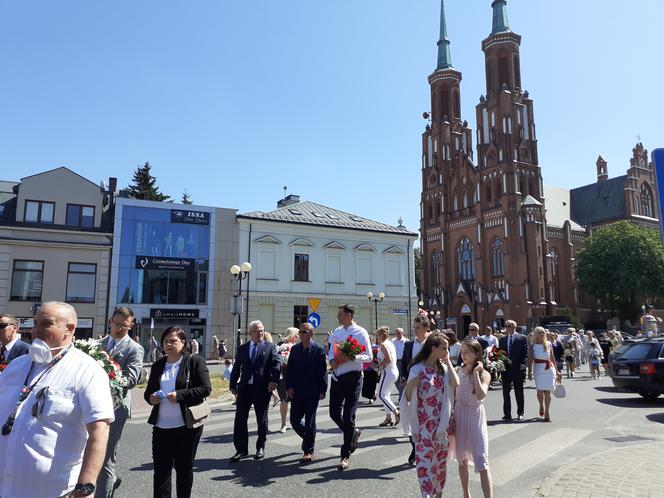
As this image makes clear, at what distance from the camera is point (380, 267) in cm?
3931

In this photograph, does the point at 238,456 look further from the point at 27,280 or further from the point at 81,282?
the point at 27,280

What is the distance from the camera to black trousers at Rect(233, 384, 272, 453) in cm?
753

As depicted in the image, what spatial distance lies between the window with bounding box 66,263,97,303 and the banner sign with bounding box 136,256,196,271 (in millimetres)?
2738

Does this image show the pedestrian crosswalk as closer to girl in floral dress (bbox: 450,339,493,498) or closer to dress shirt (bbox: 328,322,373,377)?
girl in floral dress (bbox: 450,339,493,498)

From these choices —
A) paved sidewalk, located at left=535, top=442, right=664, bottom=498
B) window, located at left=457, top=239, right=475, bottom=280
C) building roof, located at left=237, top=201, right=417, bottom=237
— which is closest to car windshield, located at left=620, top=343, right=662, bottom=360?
paved sidewalk, located at left=535, top=442, right=664, bottom=498

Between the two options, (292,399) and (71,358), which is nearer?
(71,358)

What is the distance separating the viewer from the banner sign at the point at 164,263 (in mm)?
33000

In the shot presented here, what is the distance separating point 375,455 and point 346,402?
3.87ft

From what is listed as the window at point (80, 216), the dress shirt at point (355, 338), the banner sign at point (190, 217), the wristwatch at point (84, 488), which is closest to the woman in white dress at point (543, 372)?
the dress shirt at point (355, 338)

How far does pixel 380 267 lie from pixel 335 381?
3191 centimetres

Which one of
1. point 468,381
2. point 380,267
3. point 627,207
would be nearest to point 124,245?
point 380,267

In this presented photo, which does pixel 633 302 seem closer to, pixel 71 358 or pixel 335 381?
pixel 335 381

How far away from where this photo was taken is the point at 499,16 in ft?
234

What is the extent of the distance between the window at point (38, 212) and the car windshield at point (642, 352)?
30.7 metres
